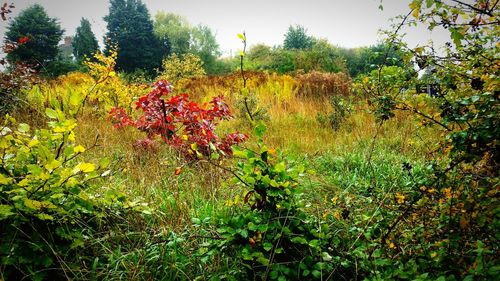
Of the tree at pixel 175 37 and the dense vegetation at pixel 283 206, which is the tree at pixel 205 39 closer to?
the tree at pixel 175 37

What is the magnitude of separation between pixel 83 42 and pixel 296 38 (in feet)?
64.4

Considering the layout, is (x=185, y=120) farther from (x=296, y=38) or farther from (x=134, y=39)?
(x=134, y=39)

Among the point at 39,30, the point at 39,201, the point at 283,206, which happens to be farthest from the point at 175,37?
the point at 283,206

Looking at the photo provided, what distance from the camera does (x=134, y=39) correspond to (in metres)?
27.6

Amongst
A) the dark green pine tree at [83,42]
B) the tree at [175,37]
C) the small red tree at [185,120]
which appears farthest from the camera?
the tree at [175,37]

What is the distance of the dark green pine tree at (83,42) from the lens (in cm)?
2694

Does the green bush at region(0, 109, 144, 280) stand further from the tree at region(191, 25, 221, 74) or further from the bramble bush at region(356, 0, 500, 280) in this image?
the tree at region(191, 25, 221, 74)

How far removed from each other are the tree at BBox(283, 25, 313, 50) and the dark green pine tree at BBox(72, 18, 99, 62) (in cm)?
1707

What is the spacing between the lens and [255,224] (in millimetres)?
1416

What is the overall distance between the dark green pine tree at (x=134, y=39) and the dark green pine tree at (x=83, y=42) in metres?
1.60

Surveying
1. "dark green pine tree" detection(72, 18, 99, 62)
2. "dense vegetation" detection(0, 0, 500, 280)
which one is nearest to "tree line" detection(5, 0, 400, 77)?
"dark green pine tree" detection(72, 18, 99, 62)

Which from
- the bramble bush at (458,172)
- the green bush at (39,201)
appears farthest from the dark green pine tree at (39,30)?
the bramble bush at (458,172)

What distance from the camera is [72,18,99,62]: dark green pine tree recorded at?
26.9 meters

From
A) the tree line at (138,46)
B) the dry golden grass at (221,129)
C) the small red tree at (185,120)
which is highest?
the tree line at (138,46)
